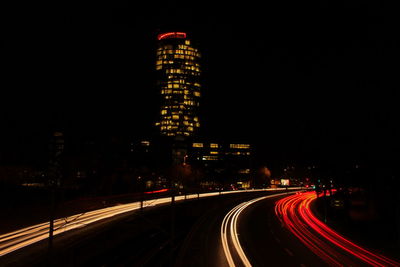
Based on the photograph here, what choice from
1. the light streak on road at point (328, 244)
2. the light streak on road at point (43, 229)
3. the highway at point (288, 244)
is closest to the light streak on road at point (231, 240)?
the highway at point (288, 244)

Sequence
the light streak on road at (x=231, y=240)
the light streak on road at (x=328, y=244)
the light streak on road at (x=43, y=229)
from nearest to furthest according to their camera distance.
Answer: the light streak on road at (x=231, y=240) → the light streak on road at (x=43, y=229) → the light streak on road at (x=328, y=244)

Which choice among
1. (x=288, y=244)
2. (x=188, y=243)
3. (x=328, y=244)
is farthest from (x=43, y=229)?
(x=328, y=244)

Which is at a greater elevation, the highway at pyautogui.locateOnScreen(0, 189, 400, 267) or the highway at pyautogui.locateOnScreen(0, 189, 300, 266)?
the highway at pyautogui.locateOnScreen(0, 189, 300, 266)

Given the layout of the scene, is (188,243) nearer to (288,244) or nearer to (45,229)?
(288,244)

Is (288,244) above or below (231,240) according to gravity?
below

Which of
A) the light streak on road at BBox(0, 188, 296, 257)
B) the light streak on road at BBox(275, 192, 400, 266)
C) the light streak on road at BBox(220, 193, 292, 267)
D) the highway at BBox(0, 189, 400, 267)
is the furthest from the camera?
the light streak on road at BBox(275, 192, 400, 266)

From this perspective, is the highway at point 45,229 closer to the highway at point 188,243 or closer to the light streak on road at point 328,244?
the highway at point 188,243

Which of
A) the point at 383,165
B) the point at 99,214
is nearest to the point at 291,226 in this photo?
the point at 383,165

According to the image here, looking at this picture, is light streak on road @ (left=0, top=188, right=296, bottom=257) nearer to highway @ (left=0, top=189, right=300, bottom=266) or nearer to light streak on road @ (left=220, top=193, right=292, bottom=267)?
highway @ (left=0, top=189, right=300, bottom=266)

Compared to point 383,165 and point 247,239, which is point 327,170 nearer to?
point 383,165

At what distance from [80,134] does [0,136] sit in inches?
857

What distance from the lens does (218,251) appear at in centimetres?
2336

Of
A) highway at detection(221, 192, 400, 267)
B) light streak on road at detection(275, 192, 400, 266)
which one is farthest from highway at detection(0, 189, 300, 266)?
light streak on road at detection(275, 192, 400, 266)

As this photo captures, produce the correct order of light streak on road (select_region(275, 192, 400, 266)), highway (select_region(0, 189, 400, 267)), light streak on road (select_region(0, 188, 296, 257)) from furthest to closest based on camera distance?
light streak on road (select_region(275, 192, 400, 266)) < light streak on road (select_region(0, 188, 296, 257)) < highway (select_region(0, 189, 400, 267))
